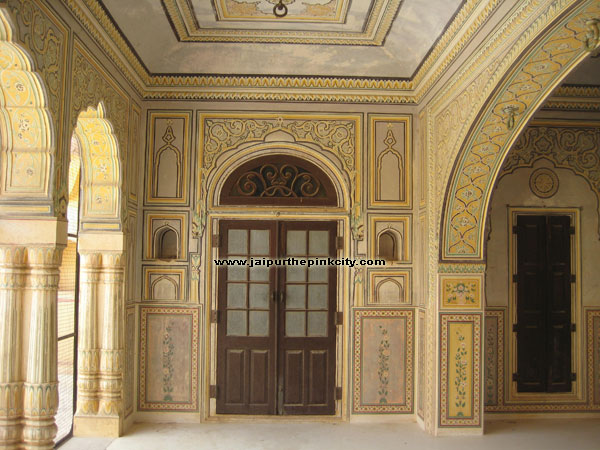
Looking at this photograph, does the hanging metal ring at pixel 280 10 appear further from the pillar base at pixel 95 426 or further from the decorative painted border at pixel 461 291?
the pillar base at pixel 95 426

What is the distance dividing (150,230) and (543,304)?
13.6 feet

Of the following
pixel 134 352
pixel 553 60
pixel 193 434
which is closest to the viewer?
pixel 553 60

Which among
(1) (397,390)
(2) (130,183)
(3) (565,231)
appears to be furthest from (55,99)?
(3) (565,231)

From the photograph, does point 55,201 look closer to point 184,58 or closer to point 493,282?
point 184,58

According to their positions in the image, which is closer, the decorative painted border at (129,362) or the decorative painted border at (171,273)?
the decorative painted border at (129,362)

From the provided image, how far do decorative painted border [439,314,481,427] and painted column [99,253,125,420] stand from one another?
9.67 feet

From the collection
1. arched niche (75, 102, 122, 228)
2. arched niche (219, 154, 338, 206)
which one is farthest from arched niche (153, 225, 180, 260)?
arched niche (75, 102, 122, 228)

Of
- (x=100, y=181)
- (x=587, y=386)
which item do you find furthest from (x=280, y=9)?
(x=587, y=386)

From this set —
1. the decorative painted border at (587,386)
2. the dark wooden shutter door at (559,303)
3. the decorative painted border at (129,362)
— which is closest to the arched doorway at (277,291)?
the decorative painted border at (129,362)

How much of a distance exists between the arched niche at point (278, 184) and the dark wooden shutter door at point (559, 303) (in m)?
2.34

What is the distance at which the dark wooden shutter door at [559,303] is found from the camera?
20.0 feet

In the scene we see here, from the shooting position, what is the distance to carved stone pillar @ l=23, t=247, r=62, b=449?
145 inches

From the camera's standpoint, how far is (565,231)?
6137 millimetres

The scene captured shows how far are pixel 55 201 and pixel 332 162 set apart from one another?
9.92 feet
